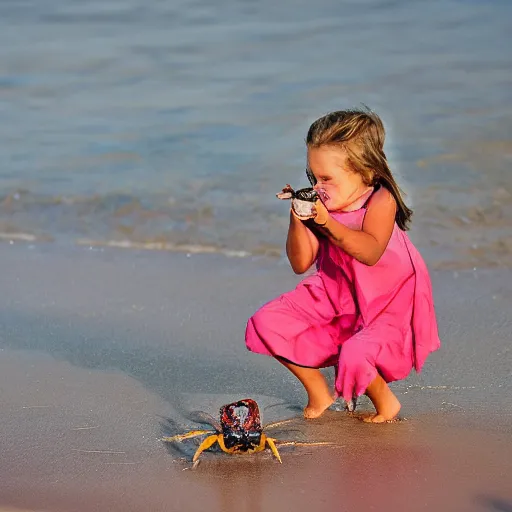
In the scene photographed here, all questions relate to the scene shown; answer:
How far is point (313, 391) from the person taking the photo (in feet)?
11.6

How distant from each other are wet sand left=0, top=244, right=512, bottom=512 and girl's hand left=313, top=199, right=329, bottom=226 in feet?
2.06

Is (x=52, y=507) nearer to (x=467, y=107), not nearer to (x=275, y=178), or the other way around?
(x=275, y=178)

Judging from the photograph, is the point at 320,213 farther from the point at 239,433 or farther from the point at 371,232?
the point at 239,433

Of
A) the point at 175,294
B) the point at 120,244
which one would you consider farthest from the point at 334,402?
the point at 120,244

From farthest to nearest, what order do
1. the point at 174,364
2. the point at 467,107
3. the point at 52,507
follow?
the point at 467,107, the point at 174,364, the point at 52,507

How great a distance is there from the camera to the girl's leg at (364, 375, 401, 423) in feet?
11.3

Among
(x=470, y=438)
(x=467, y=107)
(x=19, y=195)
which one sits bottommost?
(x=470, y=438)

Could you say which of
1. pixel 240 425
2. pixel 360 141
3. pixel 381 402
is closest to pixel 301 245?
pixel 360 141

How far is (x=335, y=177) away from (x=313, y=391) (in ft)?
2.14

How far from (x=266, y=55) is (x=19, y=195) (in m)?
5.35

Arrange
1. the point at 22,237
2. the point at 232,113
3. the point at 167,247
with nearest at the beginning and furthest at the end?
the point at 167,247
the point at 22,237
the point at 232,113

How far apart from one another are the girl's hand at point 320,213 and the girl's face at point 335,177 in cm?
31

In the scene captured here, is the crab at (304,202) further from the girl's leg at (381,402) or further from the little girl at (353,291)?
the girl's leg at (381,402)

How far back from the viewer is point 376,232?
3443mm
